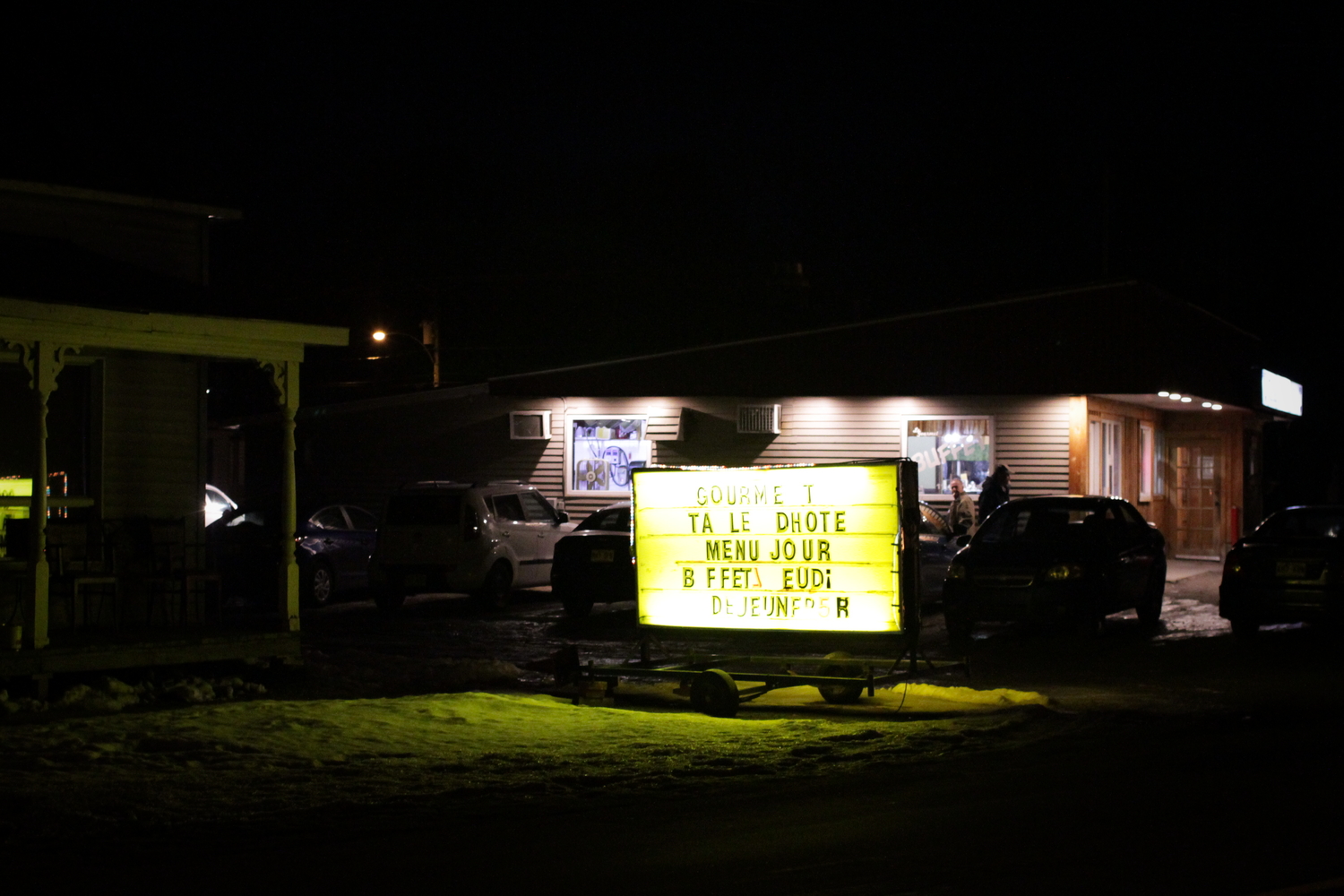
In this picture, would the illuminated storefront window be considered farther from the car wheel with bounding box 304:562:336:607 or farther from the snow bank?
the car wheel with bounding box 304:562:336:607

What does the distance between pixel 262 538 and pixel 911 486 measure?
12831 mm

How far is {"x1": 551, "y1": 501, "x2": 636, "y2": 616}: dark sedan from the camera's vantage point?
1977 centimetres

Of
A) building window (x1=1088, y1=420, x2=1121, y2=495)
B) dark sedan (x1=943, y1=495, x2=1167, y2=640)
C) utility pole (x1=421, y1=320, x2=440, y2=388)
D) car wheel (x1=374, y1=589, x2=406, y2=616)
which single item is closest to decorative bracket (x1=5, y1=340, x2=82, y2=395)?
car wheel (x1=374, y1=589, x2=406, y2=616)

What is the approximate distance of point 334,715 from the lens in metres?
11.6

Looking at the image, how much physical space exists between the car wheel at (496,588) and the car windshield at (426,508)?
3.19 feet

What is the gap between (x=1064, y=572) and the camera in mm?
17031

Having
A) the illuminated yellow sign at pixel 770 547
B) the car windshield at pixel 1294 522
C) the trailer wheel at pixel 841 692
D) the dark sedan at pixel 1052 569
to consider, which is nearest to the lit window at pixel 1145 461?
the dark sedan at pixel 1052 569

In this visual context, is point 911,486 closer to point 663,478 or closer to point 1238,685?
point 663,478

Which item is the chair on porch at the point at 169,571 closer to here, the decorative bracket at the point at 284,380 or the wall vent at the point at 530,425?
the decorative bracket at the point at 284,380

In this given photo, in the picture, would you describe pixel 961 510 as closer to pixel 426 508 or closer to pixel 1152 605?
pixel 1152 605

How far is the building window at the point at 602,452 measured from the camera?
28.0m

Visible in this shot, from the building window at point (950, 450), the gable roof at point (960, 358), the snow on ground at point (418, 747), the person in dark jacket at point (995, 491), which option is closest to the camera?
the snow on ground at point (418, 747)

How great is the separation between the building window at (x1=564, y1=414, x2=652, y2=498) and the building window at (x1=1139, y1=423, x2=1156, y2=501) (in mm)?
10629

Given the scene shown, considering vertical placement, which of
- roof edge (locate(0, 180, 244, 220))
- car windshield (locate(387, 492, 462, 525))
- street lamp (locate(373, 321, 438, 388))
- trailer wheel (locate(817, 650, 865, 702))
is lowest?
trailer wheel (locate(817, 650, 865, 702))
